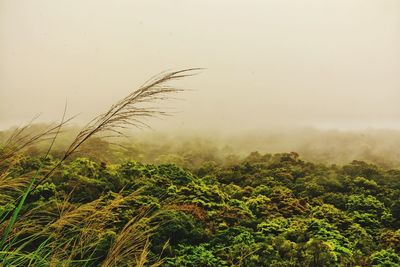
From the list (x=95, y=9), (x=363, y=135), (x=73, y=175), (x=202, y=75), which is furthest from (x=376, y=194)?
(x=95, y=9)

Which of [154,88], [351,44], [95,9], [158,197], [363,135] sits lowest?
[158,197]

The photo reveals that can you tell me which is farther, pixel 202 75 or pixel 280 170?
pixel 202 75

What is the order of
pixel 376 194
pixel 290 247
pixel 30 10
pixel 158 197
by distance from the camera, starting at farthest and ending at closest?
pixel 30 10 → pixel 376 194 → pixel 158 197 → pixel 290 247

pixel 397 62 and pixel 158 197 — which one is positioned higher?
pixel 397 62

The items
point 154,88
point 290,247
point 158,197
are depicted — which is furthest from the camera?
point 158,197

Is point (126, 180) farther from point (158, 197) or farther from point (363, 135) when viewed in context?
point (363, 135)

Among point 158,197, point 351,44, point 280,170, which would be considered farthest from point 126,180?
point 351,44

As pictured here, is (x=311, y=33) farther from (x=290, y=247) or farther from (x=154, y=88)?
(x=154, y=88)

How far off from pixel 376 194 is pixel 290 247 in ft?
3.31

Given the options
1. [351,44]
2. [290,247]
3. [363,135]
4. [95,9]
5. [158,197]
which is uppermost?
[95,9]

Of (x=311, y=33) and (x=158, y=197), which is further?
(x=311, y=33)

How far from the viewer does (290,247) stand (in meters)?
2.82

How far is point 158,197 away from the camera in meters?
3.29

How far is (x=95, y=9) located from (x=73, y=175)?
156 cm
